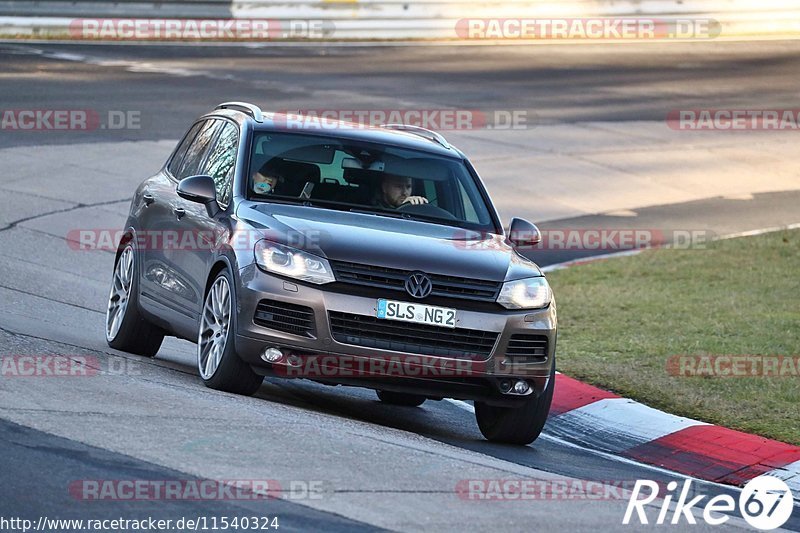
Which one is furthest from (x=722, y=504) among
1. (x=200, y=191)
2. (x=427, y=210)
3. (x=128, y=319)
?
(x=128, y=319)

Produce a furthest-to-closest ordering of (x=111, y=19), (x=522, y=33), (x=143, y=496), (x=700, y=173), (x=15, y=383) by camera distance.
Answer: (x=522, y=33) < (x=111, y=19) < (x=700, y=173) < (x=15, y=383) < (x=143, y=496)

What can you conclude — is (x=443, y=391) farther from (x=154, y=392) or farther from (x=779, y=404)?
(x=779, y=404)

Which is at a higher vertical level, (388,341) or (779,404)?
(388,341)

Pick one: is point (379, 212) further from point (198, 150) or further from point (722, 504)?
point (722, 504)

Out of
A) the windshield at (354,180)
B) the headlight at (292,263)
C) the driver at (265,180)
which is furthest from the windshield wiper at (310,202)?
the headlight at (292,263)

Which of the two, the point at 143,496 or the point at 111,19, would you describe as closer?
the point at 143,496

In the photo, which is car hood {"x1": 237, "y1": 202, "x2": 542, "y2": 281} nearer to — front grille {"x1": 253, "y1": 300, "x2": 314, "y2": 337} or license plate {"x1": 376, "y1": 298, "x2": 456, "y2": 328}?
license plate {"x1": 376, "y1": 298, "x2": 456, "y2": 328}

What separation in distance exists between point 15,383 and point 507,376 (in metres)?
2.72

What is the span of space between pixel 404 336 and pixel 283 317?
2.20 feet

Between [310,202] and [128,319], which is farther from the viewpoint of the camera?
[128,319]

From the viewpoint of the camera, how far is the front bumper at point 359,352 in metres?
8.35

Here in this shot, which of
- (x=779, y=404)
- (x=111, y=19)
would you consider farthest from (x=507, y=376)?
(x=111, y=19)

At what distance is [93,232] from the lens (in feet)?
54.8

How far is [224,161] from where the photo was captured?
991cm
